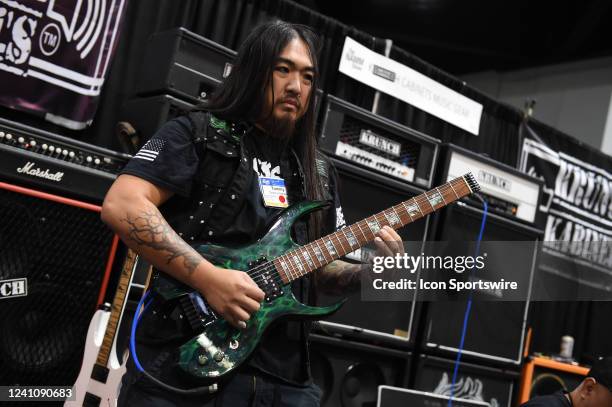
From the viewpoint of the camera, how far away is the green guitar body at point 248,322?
137 cm

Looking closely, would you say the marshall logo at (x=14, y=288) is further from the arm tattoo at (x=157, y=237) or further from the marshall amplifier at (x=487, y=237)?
the marshall amplifier at (x=487, y=237)

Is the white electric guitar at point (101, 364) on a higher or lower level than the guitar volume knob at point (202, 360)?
lower

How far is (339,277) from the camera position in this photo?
168 cm

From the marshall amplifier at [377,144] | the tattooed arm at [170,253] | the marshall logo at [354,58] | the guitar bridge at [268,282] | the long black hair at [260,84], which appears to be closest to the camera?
the tattooed arm at [170,253]

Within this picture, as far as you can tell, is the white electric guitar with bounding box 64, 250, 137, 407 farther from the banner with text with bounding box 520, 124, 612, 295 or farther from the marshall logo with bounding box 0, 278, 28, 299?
the banner with text with bounding box 520, 124, 612, 295

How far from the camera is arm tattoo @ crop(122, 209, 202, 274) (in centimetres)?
137

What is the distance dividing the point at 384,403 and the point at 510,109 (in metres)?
2.82

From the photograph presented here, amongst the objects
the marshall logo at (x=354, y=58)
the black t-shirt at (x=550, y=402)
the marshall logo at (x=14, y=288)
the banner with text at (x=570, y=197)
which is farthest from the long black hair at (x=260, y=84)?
the banner with text at (x=570, y=197)

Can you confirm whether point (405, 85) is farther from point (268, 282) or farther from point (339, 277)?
Result: point (268, 282)

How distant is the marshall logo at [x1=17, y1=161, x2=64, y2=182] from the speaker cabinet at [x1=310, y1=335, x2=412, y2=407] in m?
1.15

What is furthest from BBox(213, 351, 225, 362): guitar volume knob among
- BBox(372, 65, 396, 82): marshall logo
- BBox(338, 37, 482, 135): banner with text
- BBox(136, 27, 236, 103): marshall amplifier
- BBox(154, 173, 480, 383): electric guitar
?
BBox(372, 65, 396, 82): marshall logo

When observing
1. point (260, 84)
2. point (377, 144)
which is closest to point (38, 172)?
point (260, 84)

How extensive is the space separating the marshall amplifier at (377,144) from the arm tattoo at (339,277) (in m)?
1.29

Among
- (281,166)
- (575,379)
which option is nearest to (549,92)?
(575,379)
